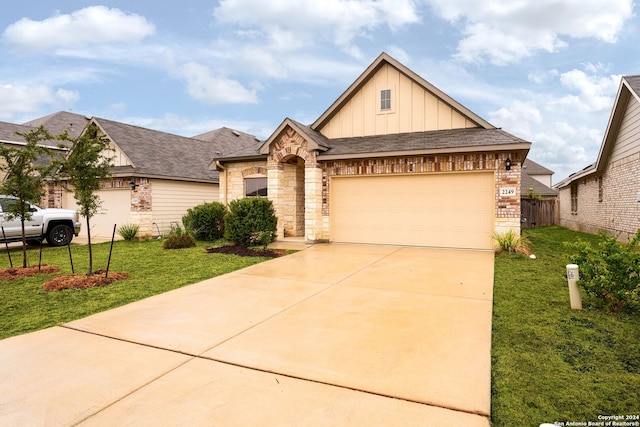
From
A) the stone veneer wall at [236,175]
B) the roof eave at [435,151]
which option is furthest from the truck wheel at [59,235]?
the roof eave at [435,151]

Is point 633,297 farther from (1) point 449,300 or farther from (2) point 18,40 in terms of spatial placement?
(2) point 18,40

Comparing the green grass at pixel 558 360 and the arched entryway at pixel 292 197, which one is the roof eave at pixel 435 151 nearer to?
the arched entryway at pixel 292 197

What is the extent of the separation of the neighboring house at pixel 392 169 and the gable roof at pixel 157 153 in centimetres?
320

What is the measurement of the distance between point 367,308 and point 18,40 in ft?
81.6

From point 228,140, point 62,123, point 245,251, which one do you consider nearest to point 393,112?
point 245,251

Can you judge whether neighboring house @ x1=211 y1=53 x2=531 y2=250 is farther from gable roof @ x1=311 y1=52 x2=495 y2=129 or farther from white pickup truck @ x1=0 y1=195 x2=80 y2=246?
white pickup truck @ x1=0 y1=195 x2=80 y2=246

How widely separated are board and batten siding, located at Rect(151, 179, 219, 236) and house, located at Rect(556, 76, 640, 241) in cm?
1727

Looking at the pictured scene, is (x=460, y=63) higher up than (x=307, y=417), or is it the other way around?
(x=460, y=63)

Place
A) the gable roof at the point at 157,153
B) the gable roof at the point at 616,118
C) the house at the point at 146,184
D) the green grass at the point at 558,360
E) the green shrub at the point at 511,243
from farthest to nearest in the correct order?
the gable roof at the point at 157,153, the house at the point at 146,184, the gable roof at the point at 616,118, the green shrub at the point at 511,243, the green grass at the point at 558,360

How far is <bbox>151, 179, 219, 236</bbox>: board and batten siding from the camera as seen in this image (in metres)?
16.2

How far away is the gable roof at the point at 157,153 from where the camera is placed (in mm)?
15711

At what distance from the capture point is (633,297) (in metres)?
5.09

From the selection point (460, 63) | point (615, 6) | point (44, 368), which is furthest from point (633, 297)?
point (460, 63)

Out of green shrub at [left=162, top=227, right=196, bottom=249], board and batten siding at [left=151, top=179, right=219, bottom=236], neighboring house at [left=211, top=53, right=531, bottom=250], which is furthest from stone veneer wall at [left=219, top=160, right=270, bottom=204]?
green shrub at [left=162, top=227, right=196, bottom=249]
